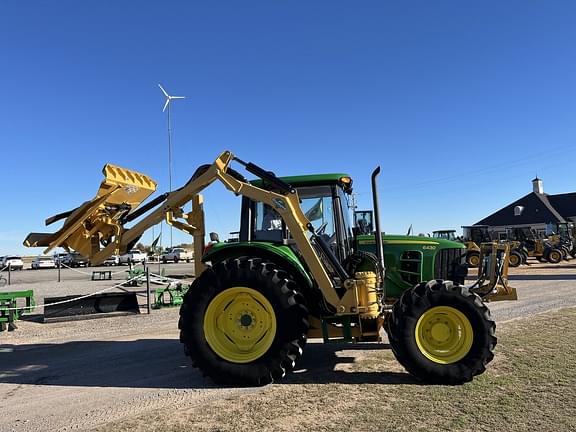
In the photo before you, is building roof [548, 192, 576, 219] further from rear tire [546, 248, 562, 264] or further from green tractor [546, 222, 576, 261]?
rear tire [546, 248, 562, 264]

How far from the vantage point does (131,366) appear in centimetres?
691

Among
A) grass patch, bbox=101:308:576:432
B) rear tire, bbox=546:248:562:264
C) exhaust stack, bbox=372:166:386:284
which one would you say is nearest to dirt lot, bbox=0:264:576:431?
grass patch, bbox=101:308:576:432

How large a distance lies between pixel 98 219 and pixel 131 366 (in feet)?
7.08

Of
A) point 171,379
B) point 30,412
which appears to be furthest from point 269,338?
point 30,412

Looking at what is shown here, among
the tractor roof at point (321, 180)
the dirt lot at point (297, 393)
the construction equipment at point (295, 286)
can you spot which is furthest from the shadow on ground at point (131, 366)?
the tractor roof at point (321, 180)

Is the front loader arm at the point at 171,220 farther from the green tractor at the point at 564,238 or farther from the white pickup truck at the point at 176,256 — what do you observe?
the white pickup truck at the point at 176,256

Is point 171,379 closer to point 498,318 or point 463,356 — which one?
point 463,356

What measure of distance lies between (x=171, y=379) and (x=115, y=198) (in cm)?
261

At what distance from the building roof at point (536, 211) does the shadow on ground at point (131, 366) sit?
53.1 m

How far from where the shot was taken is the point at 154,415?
15.7ft

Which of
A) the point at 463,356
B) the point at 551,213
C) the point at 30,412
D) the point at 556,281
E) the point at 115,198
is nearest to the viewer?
the point at 30,412

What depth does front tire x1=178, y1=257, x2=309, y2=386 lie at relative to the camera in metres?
5.66

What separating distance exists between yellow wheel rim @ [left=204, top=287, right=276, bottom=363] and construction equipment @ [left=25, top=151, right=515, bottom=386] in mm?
13

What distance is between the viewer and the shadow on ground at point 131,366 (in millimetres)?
5926
